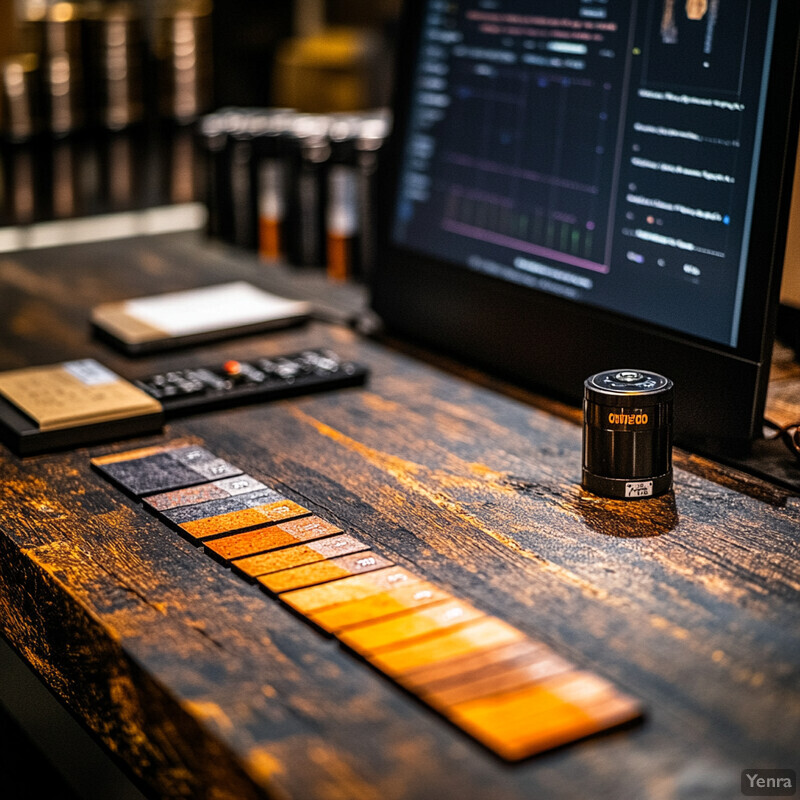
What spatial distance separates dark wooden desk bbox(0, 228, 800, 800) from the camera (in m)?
0.69

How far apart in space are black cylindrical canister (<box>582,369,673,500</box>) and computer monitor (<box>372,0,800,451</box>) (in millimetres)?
121

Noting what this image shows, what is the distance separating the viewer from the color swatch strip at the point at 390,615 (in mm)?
716

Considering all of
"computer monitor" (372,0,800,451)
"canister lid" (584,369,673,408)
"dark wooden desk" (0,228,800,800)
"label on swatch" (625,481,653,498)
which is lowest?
"dark wooden desk" (0,228,800,800)

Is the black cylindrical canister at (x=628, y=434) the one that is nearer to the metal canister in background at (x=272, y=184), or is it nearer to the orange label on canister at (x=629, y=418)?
the orange label on canister at (x=629, y=418)

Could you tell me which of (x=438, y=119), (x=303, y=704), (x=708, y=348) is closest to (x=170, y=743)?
(x=303, y=704)

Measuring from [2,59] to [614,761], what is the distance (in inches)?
80.3

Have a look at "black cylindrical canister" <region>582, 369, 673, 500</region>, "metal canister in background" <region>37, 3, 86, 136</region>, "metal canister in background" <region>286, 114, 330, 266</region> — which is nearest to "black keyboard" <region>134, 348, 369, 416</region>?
"black cylindrical canister" <region>582, 369, 673, 500</region>

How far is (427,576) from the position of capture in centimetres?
92

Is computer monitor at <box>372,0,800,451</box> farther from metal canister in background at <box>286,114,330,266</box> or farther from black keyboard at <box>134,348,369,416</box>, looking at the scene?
metal canister in background at <box>286,114,330,266</box>

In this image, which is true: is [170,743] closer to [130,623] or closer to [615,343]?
[130,623]

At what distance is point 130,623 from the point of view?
0.84 m

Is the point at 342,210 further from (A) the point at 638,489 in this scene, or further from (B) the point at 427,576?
(B) the point at 427,576

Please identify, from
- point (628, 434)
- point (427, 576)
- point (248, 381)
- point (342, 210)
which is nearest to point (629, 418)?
point (628, 434)

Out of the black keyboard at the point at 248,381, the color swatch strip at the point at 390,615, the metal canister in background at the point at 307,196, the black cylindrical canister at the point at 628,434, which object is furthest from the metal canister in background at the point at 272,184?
the black cylindrical canister at the point at 628,434
